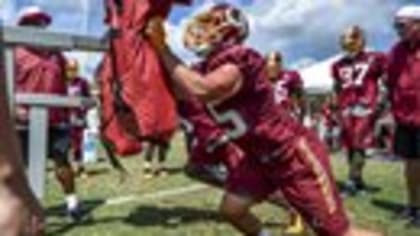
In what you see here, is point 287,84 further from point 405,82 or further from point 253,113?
point 253,113

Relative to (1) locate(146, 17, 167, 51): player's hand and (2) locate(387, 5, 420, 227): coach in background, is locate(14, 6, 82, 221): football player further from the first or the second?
(1) locate(146, 17, 167, 51): player's hand

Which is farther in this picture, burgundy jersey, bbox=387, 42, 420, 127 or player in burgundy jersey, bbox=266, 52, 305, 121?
player in burgundy jersey, bbox=266, 52, 305, 121

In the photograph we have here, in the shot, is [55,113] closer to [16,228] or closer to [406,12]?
[406,12]

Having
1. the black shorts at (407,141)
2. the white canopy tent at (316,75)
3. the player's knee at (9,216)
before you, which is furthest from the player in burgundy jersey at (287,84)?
the white canopy tent at (316,75)

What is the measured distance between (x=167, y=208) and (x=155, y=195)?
1176 mm

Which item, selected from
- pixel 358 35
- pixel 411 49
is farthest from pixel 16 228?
pixel 358 35

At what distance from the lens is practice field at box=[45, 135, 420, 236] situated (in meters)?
9.36

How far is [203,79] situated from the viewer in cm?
595

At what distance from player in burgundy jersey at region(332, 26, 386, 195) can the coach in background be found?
2.92 feet

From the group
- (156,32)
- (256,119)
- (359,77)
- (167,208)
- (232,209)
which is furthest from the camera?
(359,77)

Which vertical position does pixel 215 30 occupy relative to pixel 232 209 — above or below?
above

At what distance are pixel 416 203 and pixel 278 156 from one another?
433cm

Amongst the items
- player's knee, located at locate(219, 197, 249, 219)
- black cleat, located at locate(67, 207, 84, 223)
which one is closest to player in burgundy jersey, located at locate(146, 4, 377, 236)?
player's knee, located at locate(219, 197, 249, 219)

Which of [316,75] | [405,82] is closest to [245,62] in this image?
[405,82]
